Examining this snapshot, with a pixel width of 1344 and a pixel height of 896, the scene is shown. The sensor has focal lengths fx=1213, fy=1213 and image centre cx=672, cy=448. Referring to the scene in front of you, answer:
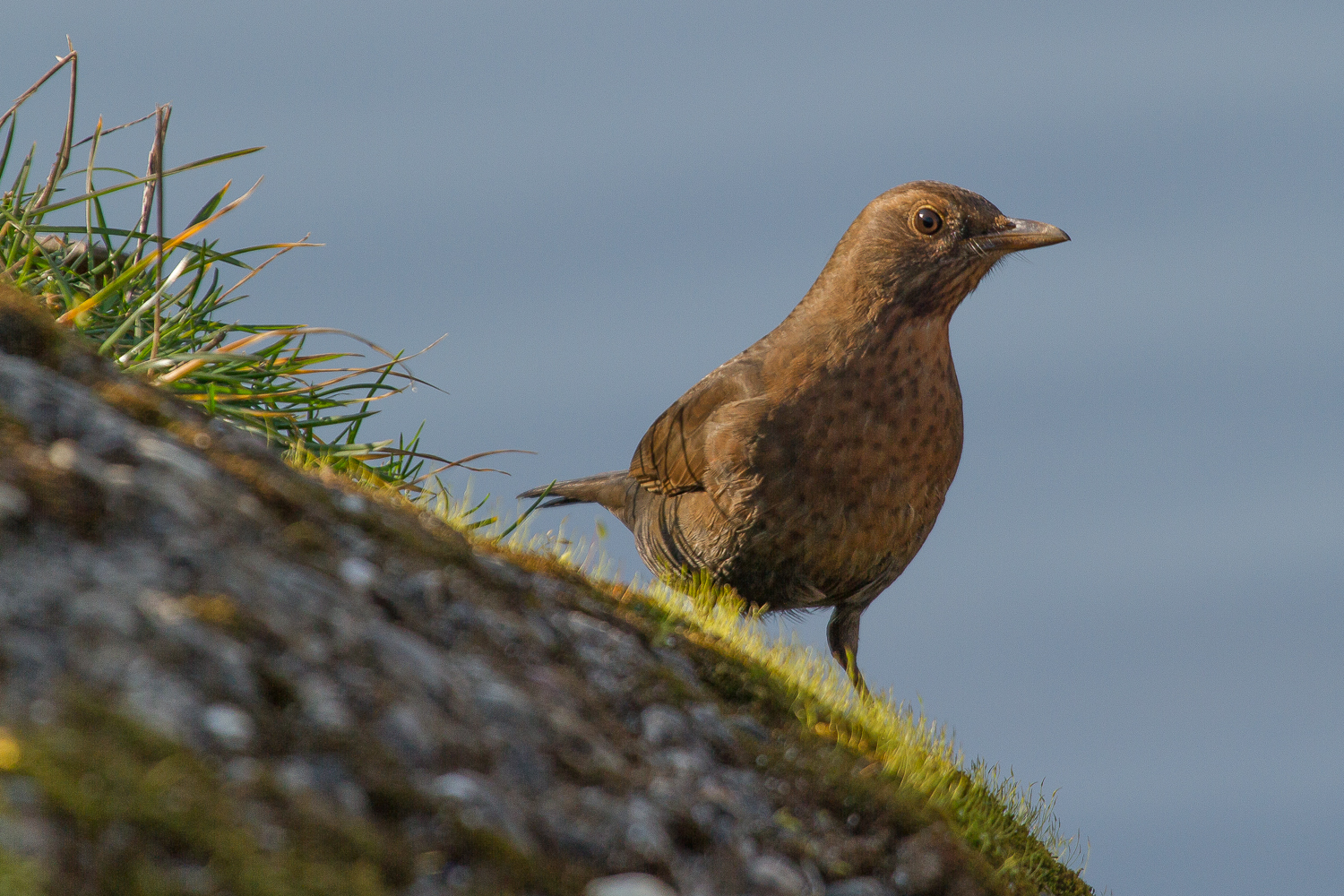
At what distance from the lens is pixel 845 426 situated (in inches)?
244

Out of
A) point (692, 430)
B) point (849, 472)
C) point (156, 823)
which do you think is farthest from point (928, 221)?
point (156, 823)

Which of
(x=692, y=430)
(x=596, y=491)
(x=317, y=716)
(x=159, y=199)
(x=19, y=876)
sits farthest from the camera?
(x=596, y=491)

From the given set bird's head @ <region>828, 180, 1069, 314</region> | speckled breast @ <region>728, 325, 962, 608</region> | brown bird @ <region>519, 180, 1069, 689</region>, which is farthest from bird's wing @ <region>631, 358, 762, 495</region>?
bird's head @ <region>828, 180, 1069, 314</region>

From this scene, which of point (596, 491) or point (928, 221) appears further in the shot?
point (596, 491)

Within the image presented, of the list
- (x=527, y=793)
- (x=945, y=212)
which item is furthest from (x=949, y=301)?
(x=527, y=793)

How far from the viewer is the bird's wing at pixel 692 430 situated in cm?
655

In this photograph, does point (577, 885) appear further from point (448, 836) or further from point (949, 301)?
point (949, 301)

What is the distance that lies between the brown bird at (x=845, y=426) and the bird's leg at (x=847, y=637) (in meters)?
0.02

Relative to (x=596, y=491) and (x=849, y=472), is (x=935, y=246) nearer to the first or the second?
(x=849, y=472)

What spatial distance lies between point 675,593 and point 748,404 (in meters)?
1.20

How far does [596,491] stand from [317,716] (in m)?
5.60

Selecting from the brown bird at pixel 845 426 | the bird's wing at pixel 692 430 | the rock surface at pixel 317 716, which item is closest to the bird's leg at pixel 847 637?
the brown bird at pixel 845 426

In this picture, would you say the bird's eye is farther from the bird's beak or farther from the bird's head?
the bird's beak

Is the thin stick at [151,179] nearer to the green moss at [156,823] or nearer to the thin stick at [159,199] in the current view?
the thin stick at [159,199]
